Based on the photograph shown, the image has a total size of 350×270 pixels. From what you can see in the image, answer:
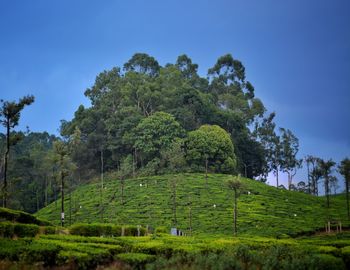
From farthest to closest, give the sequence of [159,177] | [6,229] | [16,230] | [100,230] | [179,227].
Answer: [159,177]
[179,227]
[100,230]
[16,230]
[6,229]

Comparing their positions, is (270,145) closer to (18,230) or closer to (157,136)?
(157,136)

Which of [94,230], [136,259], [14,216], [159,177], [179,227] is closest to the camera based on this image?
[136,259]

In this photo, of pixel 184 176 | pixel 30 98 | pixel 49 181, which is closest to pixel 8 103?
pixel 30 98

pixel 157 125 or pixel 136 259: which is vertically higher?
pixel 157 125

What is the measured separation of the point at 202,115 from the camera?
86250 millimetres

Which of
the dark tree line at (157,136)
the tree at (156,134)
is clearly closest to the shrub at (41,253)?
the dark tree line at (157,136)

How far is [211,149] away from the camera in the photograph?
72312 mm

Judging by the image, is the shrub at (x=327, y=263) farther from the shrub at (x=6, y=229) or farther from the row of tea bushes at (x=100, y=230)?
the row of tea bushes at (x=100, y=230)

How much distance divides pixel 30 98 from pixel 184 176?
40.3 meters

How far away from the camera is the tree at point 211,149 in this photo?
72500 millimetres

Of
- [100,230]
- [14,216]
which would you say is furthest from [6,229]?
[100,230]

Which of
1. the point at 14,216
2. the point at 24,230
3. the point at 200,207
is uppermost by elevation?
the point at 200,207

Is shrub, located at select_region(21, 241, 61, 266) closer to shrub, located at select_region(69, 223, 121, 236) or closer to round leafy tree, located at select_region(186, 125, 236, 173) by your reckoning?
shrub, located at select_region(69, 223, 121, 236)

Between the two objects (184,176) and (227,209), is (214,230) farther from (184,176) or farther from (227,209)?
(184,176)
